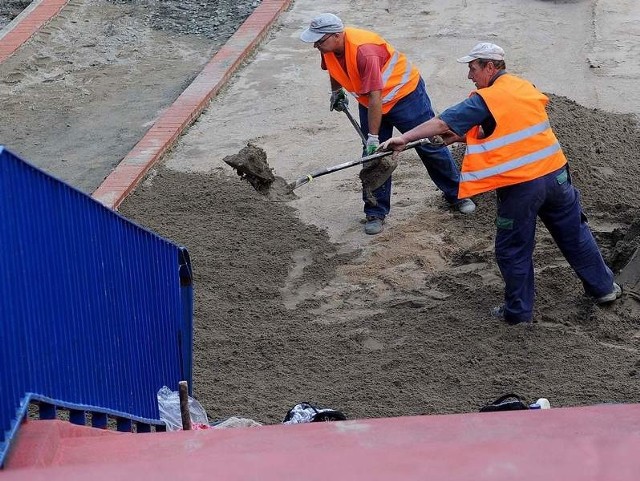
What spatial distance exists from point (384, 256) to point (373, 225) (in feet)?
1.50

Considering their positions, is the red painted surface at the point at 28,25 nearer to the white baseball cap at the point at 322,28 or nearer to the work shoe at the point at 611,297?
the white baseball cap at the point at 322,28

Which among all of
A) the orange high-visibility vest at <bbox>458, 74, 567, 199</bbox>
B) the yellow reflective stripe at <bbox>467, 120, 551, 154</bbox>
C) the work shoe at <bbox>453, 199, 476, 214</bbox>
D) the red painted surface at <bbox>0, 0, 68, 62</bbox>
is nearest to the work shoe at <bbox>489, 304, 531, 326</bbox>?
the orange high-visibility vest at <bbox>458, 74, 567, 199</bbox>

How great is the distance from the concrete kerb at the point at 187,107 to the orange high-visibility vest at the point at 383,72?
2.00 meters

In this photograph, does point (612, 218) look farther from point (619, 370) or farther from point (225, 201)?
point (225, 201)

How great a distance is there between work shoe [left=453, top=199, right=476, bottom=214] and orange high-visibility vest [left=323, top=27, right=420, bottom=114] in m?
0.94

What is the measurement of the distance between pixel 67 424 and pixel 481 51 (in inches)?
137

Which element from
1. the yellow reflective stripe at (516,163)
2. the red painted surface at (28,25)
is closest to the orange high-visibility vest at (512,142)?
the yellow reflective stripe at (516,163)

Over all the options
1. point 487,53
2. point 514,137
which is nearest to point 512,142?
point 514,137

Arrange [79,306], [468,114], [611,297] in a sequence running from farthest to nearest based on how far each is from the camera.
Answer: [611,297], [468,114], [79,306]

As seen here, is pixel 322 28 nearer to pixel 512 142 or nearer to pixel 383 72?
pixel 383 72

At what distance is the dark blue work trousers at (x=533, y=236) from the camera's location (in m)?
6.03

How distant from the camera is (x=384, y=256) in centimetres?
760

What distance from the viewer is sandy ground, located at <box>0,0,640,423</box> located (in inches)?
234

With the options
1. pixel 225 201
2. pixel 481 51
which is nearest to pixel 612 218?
pixel 481 51
